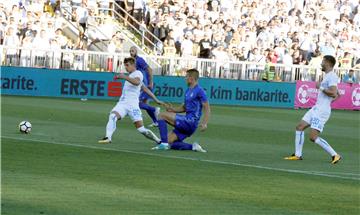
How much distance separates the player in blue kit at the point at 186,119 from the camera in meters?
19.5

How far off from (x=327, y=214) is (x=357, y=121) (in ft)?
72.9

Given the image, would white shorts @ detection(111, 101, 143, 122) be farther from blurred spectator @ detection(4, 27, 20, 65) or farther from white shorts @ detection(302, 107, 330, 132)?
blurred spectator @ detection(4, 27, 20, 65)

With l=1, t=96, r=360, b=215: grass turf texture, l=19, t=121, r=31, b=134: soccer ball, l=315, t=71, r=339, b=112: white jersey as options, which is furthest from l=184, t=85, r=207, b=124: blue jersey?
l=19, t=121, r=31, b=134: soccer ball

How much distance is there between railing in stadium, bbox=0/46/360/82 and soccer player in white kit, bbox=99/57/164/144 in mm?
14881

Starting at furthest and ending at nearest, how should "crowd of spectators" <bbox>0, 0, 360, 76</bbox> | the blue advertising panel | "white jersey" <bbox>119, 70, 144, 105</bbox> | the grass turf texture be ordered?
"crowd of spectators" <bbox>0, 0, 360, 76</bbox>
the blue advertising panel
"white jersey" <bbox>119, 70, 144, 105</bbox>
the grass turf texture

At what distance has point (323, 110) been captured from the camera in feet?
61.5

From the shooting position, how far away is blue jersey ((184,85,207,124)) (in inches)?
766

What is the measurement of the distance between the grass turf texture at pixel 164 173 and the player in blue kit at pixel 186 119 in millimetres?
405

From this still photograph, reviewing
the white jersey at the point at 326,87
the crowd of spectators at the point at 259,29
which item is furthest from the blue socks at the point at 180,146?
the crowd of spectators at the point at 259,29

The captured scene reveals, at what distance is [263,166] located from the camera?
57.1 ft

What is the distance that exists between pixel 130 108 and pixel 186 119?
1413mm

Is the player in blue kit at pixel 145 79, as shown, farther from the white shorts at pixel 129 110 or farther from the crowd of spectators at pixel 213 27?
the crowd of spectators at pixel 213 27

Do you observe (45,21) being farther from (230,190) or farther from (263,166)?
(230,190)

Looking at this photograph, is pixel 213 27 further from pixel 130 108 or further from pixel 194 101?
pixel 194 101
